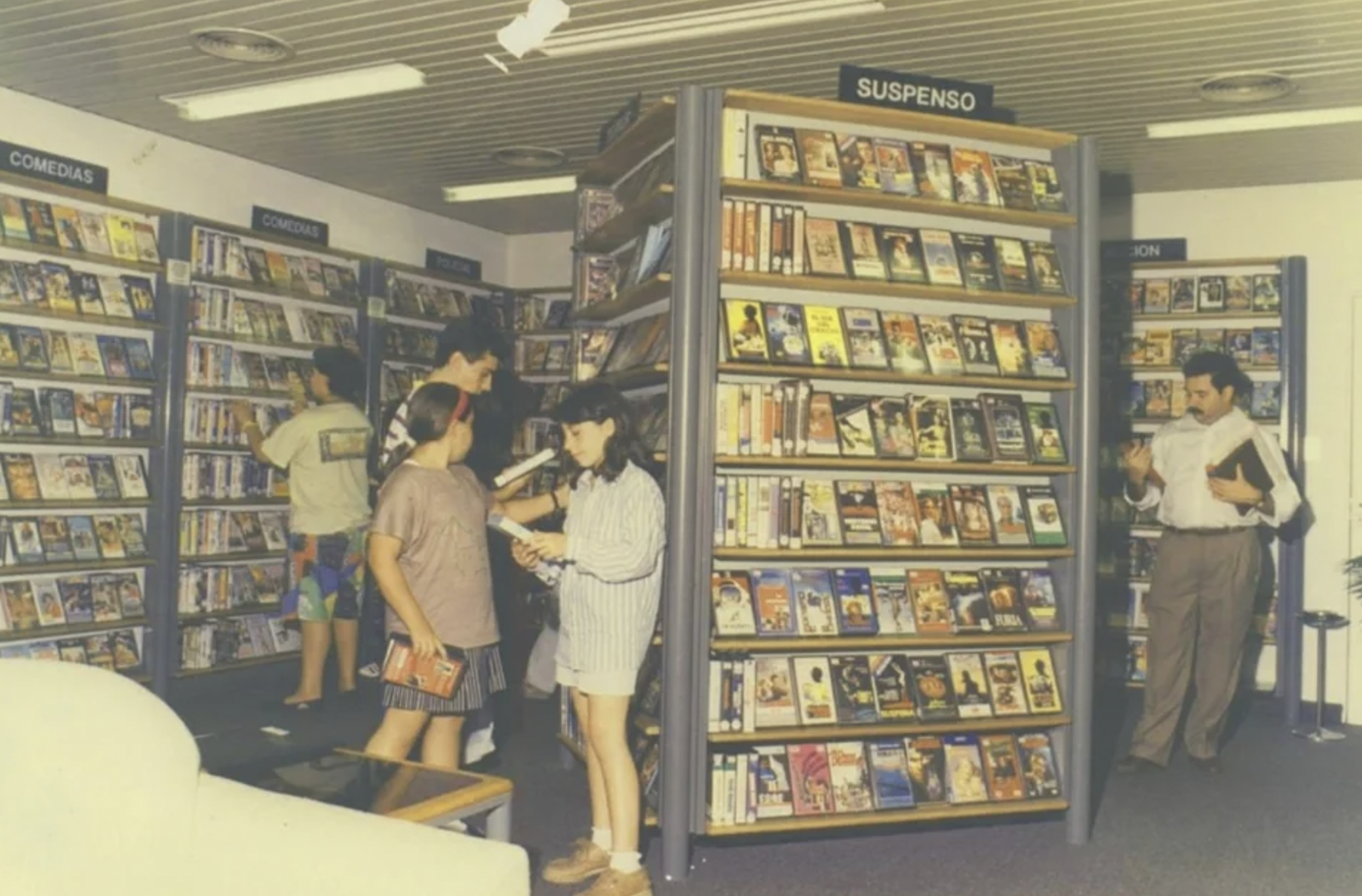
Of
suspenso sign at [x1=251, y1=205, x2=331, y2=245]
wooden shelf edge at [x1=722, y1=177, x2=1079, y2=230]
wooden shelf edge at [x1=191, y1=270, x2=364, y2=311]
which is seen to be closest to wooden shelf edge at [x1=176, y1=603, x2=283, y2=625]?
wooden shelf edge at [x1=191, y1=270, x2=364, y2=311]

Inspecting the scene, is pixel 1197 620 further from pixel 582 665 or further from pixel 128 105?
pixel 128 105

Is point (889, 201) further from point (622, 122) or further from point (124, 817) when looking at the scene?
point (124, 817)

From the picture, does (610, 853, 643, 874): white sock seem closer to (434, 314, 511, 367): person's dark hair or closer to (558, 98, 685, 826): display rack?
(558, 98, 685, 826): display rack

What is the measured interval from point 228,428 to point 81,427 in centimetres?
86

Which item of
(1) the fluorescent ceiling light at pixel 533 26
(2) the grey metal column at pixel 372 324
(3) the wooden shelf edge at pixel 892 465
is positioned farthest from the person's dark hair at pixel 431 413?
(2) the grey metal column at pixel 372 324

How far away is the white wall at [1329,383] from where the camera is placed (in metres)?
6.73

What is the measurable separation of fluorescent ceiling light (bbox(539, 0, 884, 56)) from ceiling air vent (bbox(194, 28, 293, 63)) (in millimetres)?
1130

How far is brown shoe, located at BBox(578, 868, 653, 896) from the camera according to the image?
141 inches

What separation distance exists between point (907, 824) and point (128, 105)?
4.95 metres

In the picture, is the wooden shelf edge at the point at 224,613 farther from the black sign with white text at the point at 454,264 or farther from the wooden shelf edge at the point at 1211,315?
the wooden shelf edge at the point at 1211,315

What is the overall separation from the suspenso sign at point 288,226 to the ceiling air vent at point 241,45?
172cm

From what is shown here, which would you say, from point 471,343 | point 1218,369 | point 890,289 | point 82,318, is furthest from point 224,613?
point 1218,369

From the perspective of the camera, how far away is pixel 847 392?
4.32 meters

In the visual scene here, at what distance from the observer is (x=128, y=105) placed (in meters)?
6.10
